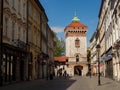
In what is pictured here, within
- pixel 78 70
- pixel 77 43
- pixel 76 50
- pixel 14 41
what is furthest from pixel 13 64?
pixel 78 70

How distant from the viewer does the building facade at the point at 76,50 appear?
112438 mm

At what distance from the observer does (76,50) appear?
113750 millimetres

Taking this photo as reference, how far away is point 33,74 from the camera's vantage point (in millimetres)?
48250

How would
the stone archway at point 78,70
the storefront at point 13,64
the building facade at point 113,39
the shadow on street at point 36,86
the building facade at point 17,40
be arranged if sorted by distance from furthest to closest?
the stone archway at point 78,70, the building facade at point 113,39, the storefront at point 13,64, the building facade at point 17,40, the shadow on street at point 36,86

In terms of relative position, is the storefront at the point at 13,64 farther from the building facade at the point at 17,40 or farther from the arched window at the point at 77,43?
the arched window at the point at 77,43

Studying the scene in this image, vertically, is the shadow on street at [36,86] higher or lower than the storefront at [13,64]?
lower

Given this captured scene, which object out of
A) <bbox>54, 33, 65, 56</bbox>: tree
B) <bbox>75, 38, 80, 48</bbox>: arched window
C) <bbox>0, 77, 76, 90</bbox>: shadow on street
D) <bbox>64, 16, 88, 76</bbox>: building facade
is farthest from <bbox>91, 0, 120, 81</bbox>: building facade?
<bbox>54, 33, 65, 56</bbox>: tree

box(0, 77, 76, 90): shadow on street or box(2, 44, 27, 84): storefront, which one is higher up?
box(2, 44, 27, 84): storefront

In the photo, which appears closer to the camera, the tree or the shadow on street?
the shadow on street

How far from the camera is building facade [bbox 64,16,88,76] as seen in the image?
112438 millimetres

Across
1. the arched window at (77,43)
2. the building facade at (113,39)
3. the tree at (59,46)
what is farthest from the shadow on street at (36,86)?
the tree at (59,46)

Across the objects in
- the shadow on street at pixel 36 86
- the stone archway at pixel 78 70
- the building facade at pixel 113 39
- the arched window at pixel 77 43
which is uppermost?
the arched window at pixel 77 43

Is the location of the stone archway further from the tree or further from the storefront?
the storefront

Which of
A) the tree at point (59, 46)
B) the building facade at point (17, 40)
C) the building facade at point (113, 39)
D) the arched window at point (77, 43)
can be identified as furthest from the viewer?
the tree at point (59, 46)
